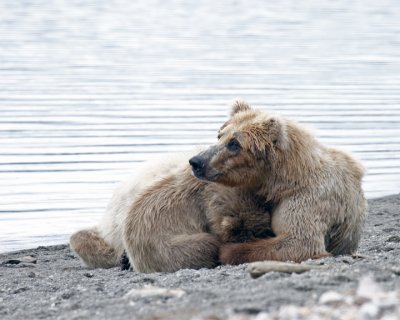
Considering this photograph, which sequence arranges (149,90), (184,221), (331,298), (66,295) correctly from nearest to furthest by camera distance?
(331,298), (66,295), (184,221), (149,90)

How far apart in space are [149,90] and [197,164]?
9.46 metres

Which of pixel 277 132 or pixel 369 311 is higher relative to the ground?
pixel 277 132

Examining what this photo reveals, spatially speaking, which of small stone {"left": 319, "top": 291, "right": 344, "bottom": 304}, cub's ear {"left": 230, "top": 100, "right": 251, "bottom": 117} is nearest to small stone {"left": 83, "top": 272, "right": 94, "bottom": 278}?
cub's ear {"left": 230, "top": 100, "right": 251, "bottom": 117}

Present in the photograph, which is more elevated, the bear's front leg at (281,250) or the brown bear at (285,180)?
the brown bear at (285,180)

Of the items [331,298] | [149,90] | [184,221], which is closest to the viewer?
[331,298]

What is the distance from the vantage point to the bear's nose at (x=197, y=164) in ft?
19.7

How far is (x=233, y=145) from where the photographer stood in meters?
6.15

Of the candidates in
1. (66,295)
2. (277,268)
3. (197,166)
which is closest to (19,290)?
(66,295)

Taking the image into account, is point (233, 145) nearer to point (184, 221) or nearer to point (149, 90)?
point (184, 221)

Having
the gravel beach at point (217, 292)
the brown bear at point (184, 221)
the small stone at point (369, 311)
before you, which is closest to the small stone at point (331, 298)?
the gravel beach at point (217, 292)

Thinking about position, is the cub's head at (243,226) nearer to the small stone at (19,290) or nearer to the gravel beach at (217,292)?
the gravel beach at (217,292)

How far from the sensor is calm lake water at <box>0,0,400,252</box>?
9.97 meters

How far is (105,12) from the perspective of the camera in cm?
2705

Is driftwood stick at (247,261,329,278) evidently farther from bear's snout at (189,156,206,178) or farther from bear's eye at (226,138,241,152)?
bear's eye at (226,138,241,152)
